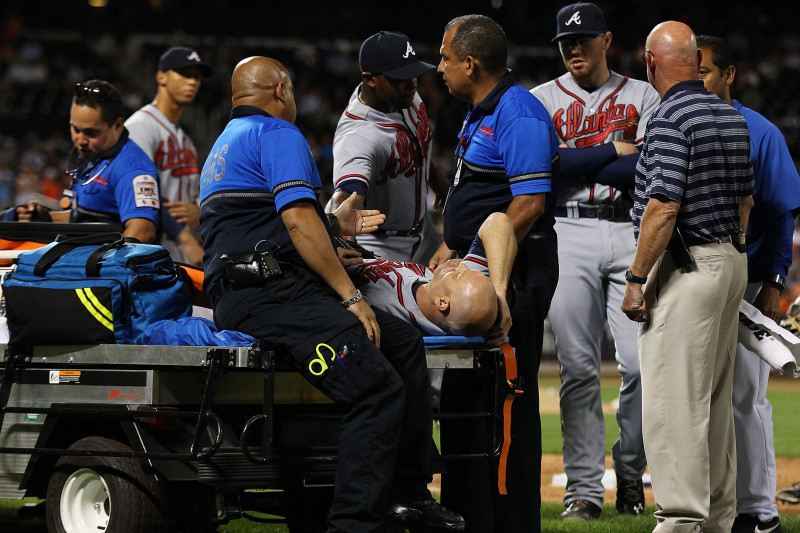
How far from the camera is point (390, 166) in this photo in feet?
20.9

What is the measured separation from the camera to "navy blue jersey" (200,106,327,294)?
176 inches

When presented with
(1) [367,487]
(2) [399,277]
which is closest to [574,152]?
(2) [399,277]

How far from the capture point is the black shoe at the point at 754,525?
17.7 feet

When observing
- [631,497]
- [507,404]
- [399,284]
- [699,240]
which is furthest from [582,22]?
[631,497]

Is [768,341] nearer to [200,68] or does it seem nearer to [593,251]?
[593,251]

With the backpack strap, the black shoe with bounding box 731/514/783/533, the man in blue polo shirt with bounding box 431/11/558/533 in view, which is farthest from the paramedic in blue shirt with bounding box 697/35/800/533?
the backpack strap

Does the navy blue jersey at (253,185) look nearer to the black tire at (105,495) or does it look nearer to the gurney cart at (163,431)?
the gurney cart at (163,431)

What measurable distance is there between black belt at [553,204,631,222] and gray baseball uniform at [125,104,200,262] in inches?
128

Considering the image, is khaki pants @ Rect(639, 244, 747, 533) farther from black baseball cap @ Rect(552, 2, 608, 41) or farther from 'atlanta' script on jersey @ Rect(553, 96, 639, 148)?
black baseball cap @ Rect(552, 2, 608, 41)

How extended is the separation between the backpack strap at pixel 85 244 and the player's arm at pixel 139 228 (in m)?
1.40

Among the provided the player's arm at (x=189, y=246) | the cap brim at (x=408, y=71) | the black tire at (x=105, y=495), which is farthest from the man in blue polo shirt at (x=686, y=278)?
the player's arm at (x=189, y=246)

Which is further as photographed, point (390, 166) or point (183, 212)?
point (183, 212)

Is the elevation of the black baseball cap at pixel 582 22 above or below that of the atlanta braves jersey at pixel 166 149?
above

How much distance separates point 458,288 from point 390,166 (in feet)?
5.93
